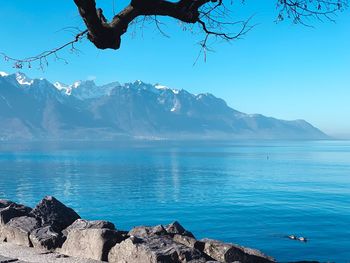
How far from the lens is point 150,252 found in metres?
12.5

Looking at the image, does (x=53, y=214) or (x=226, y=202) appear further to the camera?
(x=226, y=202)

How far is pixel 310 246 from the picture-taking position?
41.2 metres

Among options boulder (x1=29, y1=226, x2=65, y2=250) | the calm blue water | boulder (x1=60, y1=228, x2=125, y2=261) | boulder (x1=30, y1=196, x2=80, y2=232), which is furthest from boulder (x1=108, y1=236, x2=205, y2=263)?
the calm blue water

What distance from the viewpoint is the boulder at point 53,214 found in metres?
18.1

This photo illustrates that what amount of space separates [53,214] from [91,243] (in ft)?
19.1

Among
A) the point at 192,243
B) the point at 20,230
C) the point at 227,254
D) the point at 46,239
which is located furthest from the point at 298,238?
the point at 46,239

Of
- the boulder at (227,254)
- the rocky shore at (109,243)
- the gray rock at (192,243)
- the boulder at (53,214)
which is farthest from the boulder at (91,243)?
the boulder at (53,214)

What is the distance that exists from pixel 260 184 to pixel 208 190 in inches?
643

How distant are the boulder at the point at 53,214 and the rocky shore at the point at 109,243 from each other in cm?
5

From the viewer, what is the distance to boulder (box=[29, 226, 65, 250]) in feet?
48.8

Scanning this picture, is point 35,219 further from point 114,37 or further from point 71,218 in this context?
point 114,37

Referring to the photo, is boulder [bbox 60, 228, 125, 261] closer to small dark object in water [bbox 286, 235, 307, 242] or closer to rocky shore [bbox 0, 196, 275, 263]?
rocky shore [bbox 0, 196, 275, 263]

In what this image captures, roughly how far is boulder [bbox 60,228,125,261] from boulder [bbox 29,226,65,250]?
1.54ft

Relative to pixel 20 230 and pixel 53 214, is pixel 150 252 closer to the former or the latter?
pixel 20 230
